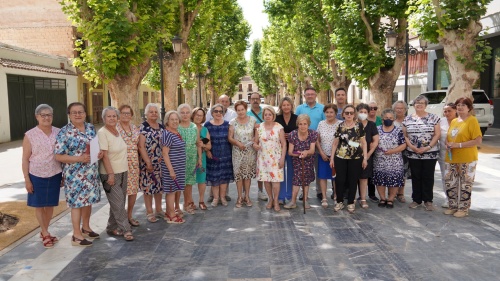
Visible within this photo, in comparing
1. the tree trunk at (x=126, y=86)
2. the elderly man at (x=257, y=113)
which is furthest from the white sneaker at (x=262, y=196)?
→ the tree trunk at (x=126, y=86)

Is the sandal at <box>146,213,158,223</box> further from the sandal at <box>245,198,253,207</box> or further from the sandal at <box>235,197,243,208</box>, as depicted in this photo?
the sandal at <box>245,198,253,207</box>

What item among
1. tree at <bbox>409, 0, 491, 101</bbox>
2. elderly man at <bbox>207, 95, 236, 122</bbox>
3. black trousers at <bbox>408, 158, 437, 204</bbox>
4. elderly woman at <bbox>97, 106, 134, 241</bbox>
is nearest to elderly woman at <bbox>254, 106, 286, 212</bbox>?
elderly man at <bbox>207, 95, 236, 122</bbox>

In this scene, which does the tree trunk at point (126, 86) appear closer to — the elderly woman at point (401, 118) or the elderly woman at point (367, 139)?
the elderly woman at point (367, 139)

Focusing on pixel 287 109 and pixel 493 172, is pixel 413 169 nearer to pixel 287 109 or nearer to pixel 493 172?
pixel 287 109

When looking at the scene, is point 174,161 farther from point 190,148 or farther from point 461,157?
point 461,157

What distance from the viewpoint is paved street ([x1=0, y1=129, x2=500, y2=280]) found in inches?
169

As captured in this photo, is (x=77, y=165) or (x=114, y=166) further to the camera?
(x=114, y=166)

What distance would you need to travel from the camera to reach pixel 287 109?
699 cm

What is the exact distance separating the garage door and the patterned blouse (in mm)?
16516

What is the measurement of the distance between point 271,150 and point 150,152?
74.4 inches

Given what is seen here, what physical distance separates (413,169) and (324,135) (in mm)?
1463

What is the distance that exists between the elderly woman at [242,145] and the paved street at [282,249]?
1.80 ft

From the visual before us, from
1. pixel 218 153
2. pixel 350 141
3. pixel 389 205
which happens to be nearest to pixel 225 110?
pixel 218 153

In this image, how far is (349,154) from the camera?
6461mm
